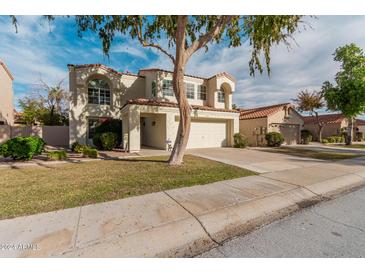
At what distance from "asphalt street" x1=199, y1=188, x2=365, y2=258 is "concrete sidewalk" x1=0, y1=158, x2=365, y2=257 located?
0.22 m

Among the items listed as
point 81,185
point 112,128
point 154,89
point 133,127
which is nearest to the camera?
point 81,185

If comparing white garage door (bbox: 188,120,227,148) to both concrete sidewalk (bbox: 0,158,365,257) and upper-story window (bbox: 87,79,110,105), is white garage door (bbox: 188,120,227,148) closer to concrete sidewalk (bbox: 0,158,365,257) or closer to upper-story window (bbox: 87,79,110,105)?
upper-story window (bbox: 87,79,110,105)

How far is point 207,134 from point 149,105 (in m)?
5.82

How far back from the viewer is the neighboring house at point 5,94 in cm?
1583

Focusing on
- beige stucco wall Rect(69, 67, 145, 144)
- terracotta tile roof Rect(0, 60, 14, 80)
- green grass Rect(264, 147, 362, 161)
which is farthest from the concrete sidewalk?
terracotta tile roof Rect(0, 60, 14, 80)

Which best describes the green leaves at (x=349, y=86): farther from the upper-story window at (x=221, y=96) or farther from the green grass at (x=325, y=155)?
the upper-story window at (x=221, y=96)

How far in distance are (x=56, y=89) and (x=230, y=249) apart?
90.6ft

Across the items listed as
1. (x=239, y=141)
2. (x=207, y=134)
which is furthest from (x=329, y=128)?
(x=207, y=134)

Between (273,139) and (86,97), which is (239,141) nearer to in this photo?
(273,139)

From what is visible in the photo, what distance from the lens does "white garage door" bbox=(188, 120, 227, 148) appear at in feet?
49.1

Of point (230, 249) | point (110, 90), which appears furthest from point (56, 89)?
point (230, 249)

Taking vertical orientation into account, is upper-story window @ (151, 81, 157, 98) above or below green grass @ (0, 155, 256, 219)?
above

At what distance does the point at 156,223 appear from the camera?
3.03m

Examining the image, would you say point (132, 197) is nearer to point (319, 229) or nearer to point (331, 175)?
point (319, 229)
